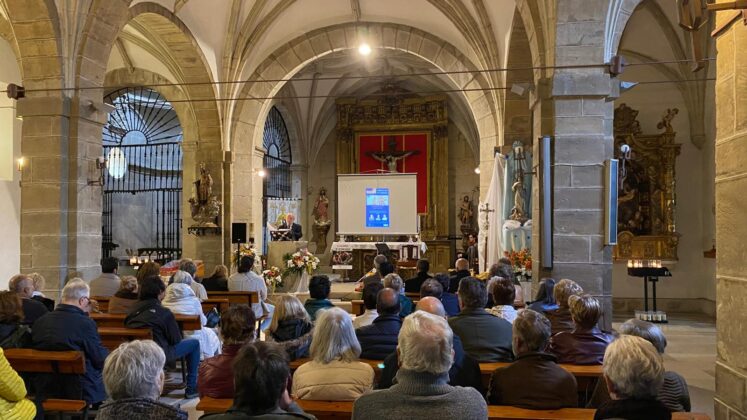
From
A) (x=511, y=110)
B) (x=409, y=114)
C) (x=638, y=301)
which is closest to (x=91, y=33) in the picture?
(x=511, y=110)

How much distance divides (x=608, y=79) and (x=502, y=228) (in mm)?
3441

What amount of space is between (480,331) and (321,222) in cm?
1545

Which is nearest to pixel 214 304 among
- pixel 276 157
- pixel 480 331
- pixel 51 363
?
pixel 51 363

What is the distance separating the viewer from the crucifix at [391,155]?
19.6 metres

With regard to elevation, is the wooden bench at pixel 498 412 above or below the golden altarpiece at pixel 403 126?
below

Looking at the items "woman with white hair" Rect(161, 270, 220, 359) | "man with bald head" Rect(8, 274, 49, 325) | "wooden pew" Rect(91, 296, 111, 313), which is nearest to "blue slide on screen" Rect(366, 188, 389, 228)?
"wooden pew" Rect(91, 296, 111, 313)

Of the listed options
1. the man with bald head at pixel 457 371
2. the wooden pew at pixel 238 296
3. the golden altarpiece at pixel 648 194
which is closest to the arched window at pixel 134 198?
the wooden pew at pixel 238 296

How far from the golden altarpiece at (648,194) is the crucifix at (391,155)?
982 cm

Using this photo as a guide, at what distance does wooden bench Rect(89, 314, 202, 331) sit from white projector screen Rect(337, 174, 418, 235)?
10.8m

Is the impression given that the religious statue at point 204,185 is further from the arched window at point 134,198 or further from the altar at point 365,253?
the arched window at point 134,198

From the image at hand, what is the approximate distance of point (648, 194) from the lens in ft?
34.0

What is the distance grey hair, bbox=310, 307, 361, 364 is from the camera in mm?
2789

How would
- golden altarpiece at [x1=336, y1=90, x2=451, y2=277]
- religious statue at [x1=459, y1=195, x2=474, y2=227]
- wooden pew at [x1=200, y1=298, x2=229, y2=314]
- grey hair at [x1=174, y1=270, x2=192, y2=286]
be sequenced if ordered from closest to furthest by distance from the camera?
grey hair at [x1=174, y1=270, x2=192, y2=286] < wooden pew at [x1=200, y1=298, x2=229, y2=314] < religious statue at [x1=459, y1=195, x2=474, y2=227] < golden altarpiece at [x1=336, y1=90, x2=451, y2=277]

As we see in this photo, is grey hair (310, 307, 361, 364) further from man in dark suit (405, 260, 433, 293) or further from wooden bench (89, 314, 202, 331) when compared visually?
man in dark suit (405, 260, 433, 293)
